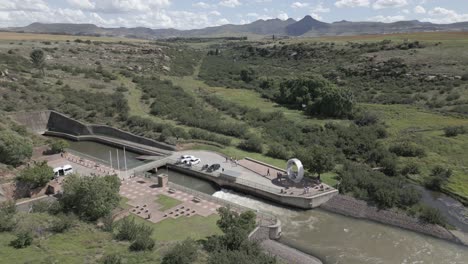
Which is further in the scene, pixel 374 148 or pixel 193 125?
pixel 193 125

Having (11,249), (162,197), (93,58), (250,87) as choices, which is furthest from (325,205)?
(93,58)

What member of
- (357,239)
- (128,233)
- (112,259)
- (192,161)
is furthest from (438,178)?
(112,259)

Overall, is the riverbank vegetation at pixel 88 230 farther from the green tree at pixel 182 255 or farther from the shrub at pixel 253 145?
the shrub at pixel 253 145

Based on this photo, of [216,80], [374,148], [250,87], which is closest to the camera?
[374,148]

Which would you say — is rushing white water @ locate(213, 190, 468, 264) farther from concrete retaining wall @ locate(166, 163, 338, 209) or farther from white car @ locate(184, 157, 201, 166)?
white car @ locate(184, 157, 201, 166)

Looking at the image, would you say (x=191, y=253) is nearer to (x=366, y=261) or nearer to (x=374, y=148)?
(x=366, y=261)

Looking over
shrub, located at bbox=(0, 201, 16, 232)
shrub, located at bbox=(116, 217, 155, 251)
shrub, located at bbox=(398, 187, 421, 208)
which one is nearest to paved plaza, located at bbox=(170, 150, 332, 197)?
shrub, located at bbox=(398, 187, 421, 208)

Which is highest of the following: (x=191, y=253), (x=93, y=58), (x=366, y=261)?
(x=93, y=58)

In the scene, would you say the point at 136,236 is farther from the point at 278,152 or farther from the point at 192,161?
the point at 278,152
